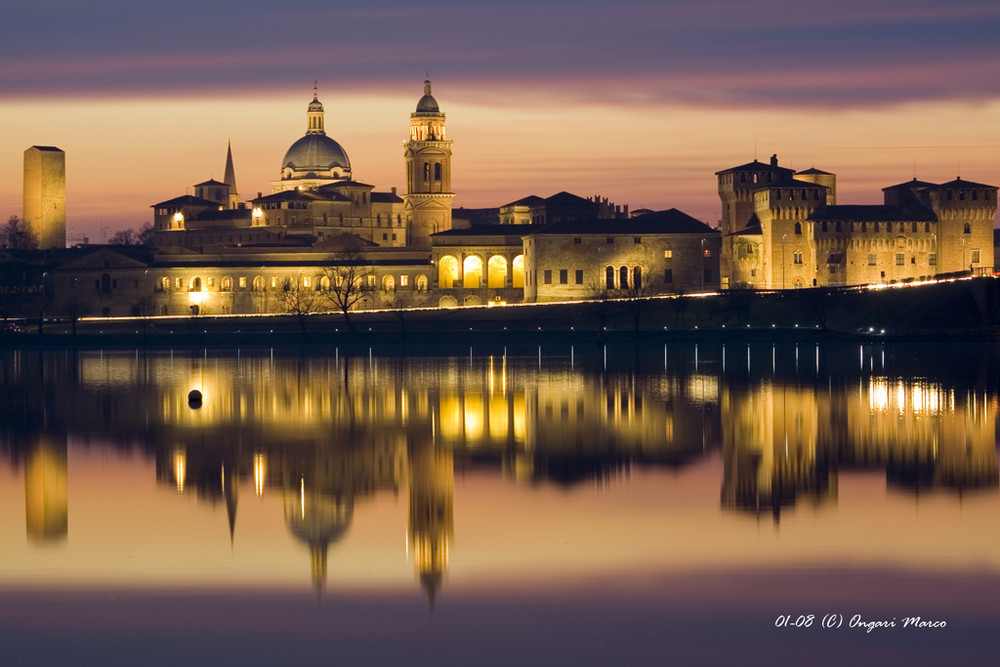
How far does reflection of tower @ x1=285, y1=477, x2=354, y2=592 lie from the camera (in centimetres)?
1514

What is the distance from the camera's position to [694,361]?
54.5 m

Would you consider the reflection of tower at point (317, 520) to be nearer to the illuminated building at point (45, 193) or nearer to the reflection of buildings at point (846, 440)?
the reflection of buildings at point (846, 440)

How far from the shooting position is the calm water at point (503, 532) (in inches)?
481

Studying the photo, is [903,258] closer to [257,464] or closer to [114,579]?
[257,464]

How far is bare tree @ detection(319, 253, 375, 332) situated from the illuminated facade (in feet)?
69.2

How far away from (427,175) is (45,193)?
137 feet

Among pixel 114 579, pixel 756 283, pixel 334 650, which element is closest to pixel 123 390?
pixel 114 579

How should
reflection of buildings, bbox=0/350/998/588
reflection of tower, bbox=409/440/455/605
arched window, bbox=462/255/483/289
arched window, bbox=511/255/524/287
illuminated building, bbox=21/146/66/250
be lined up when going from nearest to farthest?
A: reflection of tower, bbox=409/440/455/605 < reflection of buildings, bbox=0/350/998/588 < arched window, bbox=462/255/483/289 < arched window, bbox=511/255/524/287 < illuminated building, bbox=21/146/66/250

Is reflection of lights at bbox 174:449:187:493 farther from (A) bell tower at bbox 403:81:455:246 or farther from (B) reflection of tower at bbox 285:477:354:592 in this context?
(A) bell tower at bbox 403:81:455:246

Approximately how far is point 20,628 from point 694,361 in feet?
142

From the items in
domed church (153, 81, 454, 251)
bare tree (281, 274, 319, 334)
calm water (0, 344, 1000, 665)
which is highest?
domed church (153, 81, 454, 251)

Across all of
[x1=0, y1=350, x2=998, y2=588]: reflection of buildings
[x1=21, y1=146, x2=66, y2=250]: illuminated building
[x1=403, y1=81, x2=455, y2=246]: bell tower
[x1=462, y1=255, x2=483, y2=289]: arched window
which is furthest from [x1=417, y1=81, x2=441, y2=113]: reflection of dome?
[x1=0, y1=350, x2=998, y2=588]: reflection of buildings

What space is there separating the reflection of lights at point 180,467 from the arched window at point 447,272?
71800 millimetres

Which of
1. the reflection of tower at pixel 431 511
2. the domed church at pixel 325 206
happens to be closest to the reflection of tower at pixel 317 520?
the reflection of tower at pixel 431 511
